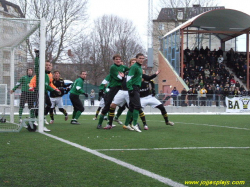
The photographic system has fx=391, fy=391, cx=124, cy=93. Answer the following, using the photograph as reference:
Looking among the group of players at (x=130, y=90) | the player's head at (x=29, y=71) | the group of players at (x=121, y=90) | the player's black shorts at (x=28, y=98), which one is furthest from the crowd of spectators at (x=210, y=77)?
the player's head at (x=29, y=71)

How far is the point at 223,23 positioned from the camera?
3766 centimetres

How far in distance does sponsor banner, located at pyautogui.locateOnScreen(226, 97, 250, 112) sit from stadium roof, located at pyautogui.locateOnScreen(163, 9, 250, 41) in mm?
10644

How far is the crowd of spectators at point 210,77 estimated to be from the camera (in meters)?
27.2

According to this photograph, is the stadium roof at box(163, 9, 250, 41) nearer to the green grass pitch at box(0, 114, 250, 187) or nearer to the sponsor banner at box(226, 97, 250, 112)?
the sponsor banner at box(226, 97, 250, 112)

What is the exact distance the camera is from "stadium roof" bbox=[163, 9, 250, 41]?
34925 mm

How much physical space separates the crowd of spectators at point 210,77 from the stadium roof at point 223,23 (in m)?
2.03

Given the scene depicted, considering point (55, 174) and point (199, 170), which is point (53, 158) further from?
point (199, 170)

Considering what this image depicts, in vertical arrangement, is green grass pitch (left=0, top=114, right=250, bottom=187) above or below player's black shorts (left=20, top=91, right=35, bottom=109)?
below

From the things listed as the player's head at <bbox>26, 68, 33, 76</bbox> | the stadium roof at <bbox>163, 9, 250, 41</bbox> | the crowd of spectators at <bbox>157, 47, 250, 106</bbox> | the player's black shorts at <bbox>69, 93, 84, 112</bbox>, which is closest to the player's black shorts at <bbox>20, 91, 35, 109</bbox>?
the player's head at <bbox>26, 68, 33, 76</bbox>

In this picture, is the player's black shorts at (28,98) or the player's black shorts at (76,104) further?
the player's black shorts at (76,104)

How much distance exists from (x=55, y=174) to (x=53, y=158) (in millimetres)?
1100

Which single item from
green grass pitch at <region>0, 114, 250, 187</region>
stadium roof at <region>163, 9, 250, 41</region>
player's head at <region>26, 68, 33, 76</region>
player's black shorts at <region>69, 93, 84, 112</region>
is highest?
stadium roof at <region>163, 9, 250, 41</region>

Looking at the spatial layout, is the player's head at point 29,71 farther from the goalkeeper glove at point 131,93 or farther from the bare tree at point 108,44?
the bare tree at point 108,44

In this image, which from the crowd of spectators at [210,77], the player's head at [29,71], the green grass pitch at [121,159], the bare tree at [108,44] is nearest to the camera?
the green grass pitch at [121,159]
